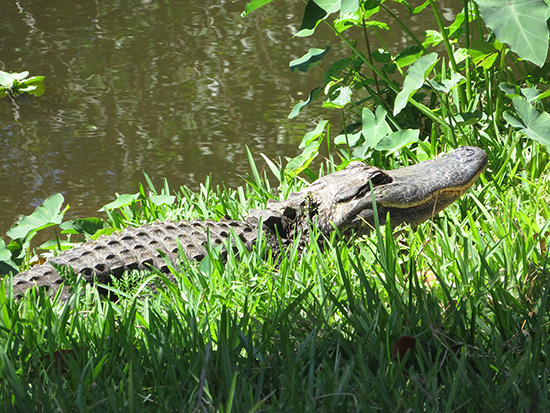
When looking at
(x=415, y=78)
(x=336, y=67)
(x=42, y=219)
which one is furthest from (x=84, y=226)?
(x=415, y=78)

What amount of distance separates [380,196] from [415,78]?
63cm

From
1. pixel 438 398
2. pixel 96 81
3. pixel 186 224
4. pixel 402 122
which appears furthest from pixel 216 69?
pixel 438 398

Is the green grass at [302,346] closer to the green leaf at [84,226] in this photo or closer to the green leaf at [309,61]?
the green leaf at [84,226]

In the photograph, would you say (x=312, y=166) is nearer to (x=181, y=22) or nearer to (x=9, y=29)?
(x=181, y=22)

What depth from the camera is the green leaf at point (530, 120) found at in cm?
258

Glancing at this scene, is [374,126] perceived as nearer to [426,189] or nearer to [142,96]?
[426,189]

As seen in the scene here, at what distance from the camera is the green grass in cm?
114

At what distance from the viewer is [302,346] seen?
4.42 ft

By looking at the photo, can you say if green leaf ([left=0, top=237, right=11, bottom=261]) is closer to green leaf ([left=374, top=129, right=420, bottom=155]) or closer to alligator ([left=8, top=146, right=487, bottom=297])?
alligator ([left=8, top=146, right=487, bottom=297])

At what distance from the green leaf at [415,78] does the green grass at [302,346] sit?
904 millimetres

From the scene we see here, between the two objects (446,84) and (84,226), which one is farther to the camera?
(84,226)

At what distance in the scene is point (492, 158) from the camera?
297cm

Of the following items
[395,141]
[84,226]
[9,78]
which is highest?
[9,78]

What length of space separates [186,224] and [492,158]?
165 centimetres
